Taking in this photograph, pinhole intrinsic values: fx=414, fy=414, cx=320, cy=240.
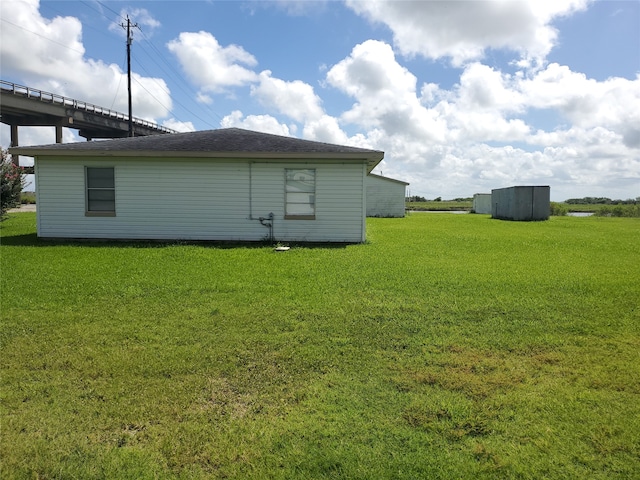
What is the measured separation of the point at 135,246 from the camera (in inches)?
440

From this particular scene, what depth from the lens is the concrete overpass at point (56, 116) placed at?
129 feet

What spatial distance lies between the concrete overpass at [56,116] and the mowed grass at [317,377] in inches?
1645

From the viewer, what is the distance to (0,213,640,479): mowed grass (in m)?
2.53

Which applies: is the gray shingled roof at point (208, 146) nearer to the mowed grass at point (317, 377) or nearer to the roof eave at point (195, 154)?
the roof eave at point (195, 154)

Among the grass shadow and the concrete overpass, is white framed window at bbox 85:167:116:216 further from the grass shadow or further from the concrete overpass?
the concrete overpass

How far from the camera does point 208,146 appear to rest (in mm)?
12305

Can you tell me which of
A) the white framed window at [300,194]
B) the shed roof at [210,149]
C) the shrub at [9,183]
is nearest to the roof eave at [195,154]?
the shed roof at [210,149]

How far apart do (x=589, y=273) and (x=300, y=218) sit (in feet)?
24.2

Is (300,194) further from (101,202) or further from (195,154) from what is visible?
(101,202)

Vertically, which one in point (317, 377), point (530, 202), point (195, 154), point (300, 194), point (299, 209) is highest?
point (195, 154)

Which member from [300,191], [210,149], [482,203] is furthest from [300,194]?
[482,203]

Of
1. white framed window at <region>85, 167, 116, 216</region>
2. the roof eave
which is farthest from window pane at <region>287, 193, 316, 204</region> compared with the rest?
white framed window at <region>85, 167, 116, 216</region>

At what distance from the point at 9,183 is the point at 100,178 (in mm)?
5730

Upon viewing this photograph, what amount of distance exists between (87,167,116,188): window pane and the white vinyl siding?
0.63 feet
